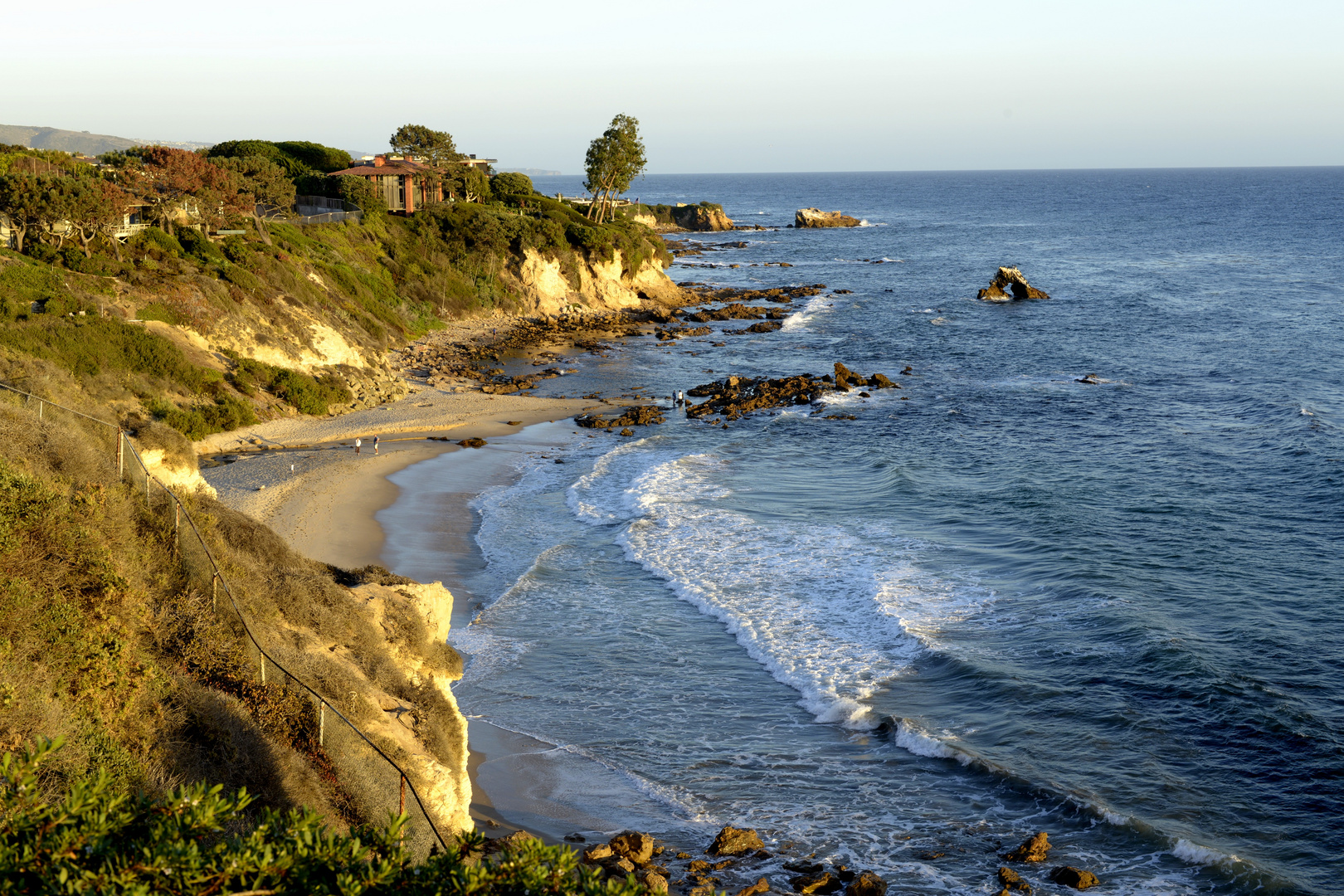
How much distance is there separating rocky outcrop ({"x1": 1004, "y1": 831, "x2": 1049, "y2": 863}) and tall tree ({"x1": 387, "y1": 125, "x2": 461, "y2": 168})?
3169 inches

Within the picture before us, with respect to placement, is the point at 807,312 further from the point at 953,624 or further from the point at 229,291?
the point at 953,624

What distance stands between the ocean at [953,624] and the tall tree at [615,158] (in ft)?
141

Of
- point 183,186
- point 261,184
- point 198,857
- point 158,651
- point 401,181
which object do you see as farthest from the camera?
point 401,181

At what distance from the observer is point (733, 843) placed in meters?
15.2

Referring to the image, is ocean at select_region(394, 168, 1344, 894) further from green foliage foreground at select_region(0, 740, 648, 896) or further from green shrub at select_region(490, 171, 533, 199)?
green shrub at select_region(490, 171, 533, 199)

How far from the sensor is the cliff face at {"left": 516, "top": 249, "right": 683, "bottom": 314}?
227 feet

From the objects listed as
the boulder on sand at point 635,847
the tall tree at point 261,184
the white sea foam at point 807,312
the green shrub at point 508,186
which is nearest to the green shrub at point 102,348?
the tall tree at point 261,184

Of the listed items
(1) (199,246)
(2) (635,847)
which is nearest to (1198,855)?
(2) (635,847)

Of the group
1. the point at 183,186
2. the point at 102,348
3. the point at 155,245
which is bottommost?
the point at 102,348

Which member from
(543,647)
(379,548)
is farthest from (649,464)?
(543,647)

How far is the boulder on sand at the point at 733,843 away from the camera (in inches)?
595

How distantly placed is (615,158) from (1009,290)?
36.8m

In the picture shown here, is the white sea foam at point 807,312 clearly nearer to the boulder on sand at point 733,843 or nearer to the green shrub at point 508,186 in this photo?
the green shrub at point 508,186

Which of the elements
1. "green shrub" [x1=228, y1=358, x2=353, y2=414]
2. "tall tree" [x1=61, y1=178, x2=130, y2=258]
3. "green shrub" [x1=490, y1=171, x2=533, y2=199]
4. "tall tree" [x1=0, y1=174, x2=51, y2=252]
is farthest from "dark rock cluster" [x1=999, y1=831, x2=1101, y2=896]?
"green shrub" [x1=490, y1=171, x2=533, y2=199]
